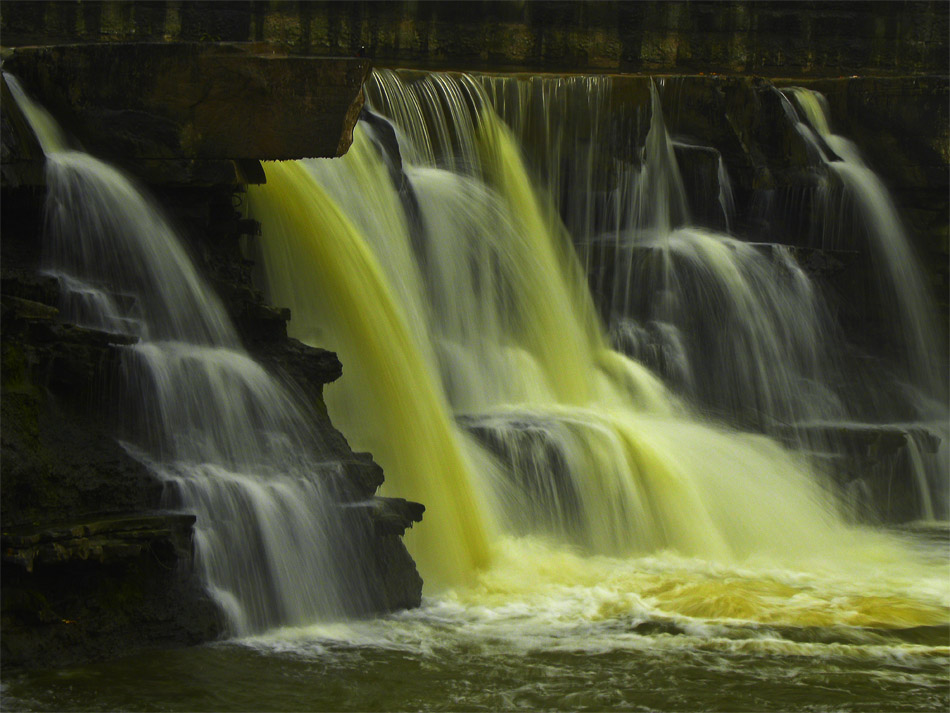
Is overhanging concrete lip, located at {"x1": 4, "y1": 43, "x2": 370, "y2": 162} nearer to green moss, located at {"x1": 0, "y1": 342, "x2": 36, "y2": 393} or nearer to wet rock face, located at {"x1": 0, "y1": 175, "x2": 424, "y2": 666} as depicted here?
wet rock face, located at {"x1": 0, "y1": 175, "x2": 424, "y2": 666}

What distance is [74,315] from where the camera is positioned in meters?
9.41

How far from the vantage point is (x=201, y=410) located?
30.9 feet

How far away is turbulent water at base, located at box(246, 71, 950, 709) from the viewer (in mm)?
8742

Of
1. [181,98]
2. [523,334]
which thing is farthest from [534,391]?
[181,98]

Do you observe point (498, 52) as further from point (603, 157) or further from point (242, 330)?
point (242, 330)

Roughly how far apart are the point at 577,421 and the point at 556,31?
9.30 m

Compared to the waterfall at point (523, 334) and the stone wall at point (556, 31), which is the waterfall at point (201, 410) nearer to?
the waterfall at point (523, 334)

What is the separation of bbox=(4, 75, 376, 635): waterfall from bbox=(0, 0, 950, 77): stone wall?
9.14 meters

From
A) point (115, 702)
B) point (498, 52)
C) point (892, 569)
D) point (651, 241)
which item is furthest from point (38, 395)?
point (498, 52)

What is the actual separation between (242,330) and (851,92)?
1064 cm

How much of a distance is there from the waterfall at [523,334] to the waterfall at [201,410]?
1.32 metres

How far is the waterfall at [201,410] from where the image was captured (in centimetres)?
888

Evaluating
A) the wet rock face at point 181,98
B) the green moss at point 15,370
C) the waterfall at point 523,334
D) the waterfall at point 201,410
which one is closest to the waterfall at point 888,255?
the waterfall at point 523,334

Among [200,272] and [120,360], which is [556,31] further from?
[120,360]
